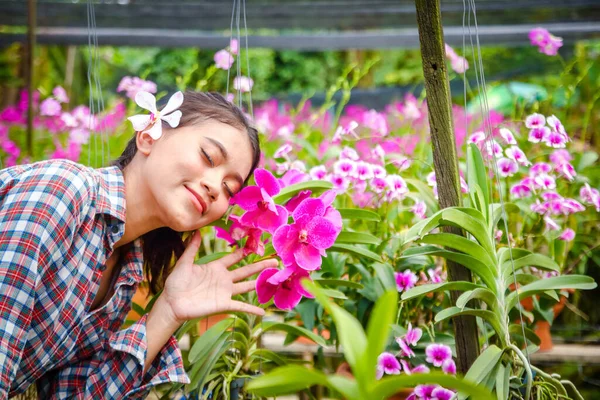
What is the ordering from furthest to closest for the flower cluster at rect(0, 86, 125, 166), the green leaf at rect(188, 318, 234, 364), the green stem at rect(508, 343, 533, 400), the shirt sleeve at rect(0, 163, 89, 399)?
the flower cluster at rect(0, 86, 125, 166) → the green leaf at rect(188, 318, 234, 364) → the green stem at rect(508, 343, 533, 400) → the shirt sleeve at rect(0, 163, 89, 399)

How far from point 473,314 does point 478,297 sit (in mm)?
35

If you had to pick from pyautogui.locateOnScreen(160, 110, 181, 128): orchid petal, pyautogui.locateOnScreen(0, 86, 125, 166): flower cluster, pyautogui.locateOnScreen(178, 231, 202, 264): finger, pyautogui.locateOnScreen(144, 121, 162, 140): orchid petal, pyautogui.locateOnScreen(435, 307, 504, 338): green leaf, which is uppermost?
pyautogui.locateOnScreen(0, 86, 125, 166): flower cluster

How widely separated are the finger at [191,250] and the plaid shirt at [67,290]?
0.09 meters

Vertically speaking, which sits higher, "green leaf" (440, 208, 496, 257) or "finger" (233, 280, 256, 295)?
"green leaf" (440, 208, 496, 257)

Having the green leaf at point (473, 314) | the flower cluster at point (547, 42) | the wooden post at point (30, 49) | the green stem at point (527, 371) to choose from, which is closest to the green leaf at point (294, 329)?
the green leaf at point (473, 314)

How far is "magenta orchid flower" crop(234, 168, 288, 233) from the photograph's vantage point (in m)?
1.19

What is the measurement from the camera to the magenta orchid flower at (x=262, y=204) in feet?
3.90

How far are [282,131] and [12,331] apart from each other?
154 cm

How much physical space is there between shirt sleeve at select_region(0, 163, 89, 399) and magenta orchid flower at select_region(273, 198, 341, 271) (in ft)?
1.20

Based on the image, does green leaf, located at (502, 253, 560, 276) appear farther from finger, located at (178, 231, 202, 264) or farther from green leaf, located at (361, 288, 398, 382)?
green leaf, located at (361, 288, 398, 382)

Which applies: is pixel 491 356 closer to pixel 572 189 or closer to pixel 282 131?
pixel 572 189

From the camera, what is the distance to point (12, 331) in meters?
0.99

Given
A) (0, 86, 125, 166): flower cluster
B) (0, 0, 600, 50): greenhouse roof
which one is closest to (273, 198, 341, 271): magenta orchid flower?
(0, 86, 125, 166): flower cluster

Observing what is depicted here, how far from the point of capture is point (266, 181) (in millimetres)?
1193
